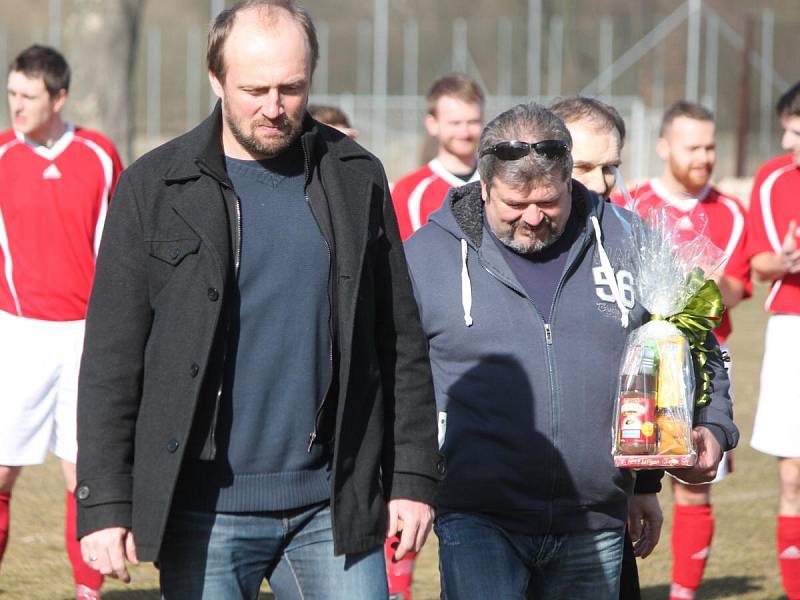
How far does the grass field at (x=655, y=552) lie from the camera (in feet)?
22.0

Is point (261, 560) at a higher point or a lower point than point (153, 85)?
lower

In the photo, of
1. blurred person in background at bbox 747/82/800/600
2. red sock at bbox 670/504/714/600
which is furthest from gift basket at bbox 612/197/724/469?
red sock at bbox 670/504/714/600

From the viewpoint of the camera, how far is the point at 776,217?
6.41m

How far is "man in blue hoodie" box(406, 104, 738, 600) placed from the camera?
369 cm

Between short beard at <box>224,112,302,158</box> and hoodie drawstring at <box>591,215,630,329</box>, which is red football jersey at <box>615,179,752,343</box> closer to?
hoodie drawstring at <box>591,215,630,329</box>

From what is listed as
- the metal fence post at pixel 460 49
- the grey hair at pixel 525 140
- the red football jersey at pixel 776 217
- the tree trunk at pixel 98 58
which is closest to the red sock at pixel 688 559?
the red football jersey at pixel 776 217

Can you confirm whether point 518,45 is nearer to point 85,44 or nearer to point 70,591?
point 85,44

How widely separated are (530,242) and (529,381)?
378 millimetres

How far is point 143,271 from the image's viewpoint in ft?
10.1

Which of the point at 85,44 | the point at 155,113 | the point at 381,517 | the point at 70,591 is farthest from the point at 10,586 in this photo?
the point at 155,113

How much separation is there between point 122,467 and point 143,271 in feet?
1.43

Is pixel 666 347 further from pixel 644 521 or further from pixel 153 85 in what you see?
pixel 153 85

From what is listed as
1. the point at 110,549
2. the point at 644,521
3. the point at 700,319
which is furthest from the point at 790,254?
the point at 110,549

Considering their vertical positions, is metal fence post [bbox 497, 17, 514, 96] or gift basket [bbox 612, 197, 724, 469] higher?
metal fence post [bbox 497, 17, 514, 96]
